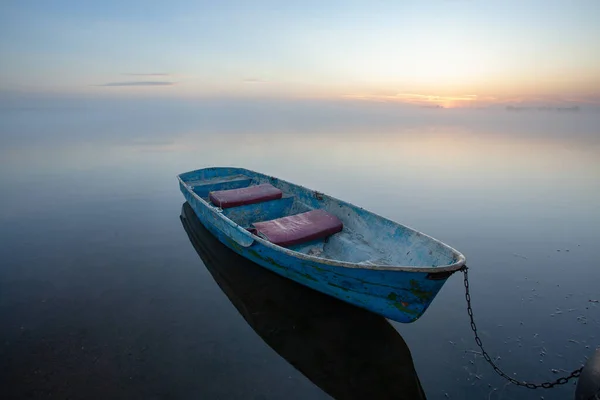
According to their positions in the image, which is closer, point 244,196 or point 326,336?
point 326,336

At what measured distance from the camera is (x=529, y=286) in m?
7.72

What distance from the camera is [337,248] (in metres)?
7.92

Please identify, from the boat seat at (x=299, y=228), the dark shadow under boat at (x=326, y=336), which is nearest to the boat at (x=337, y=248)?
the boat seat at (x=299, y=228)

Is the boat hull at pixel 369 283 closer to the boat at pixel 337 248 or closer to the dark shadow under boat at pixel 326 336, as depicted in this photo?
the boat at pixel 337 248

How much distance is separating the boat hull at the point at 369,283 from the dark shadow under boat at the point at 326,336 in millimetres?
801

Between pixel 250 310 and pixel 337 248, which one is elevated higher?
pixel 337 248

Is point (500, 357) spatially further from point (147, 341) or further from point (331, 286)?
point (147, 341)

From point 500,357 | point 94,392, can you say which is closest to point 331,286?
point 500,357

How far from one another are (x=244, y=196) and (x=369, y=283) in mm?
5723

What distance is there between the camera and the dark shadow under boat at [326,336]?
5.12 m

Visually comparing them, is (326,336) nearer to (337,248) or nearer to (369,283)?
(369,283)

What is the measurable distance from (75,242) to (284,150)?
2207cm

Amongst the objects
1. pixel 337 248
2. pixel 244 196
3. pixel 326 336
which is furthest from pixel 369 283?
pixel 244 196

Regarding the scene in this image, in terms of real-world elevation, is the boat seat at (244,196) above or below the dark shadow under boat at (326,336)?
above
